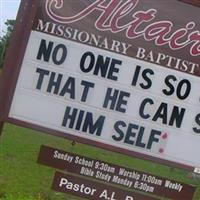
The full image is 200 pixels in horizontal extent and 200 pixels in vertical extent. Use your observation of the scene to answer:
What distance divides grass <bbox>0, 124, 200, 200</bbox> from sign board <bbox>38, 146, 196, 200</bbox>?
93cm

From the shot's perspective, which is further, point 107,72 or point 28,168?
point 28,168

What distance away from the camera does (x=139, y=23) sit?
24.9 feet

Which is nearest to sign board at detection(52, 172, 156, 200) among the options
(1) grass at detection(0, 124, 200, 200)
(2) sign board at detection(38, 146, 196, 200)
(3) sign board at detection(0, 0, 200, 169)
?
(2) sign board at detection(38, 146, 196, 200)

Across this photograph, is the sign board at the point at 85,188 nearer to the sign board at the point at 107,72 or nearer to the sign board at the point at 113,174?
the sign board at the point at 113,174

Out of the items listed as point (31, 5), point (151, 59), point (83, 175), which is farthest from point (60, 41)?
point (83, 175)

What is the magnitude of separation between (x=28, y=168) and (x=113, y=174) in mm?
7056

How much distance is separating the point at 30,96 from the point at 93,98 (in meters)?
0.72

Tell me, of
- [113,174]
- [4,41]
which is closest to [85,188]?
[113,174]

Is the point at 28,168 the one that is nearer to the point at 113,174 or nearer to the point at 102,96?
the point at 113,174

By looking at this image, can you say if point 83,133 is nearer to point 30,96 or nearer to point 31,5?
point 30,96

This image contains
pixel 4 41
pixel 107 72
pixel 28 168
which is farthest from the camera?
pixel 4 41

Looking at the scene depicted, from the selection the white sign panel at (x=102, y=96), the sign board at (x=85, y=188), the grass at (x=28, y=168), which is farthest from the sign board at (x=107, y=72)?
the grass at (x=28, y=168)

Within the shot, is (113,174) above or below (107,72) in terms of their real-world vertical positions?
below

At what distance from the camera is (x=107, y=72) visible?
7566 mm
